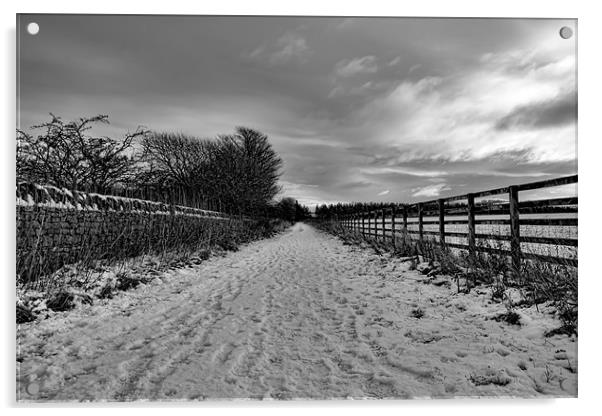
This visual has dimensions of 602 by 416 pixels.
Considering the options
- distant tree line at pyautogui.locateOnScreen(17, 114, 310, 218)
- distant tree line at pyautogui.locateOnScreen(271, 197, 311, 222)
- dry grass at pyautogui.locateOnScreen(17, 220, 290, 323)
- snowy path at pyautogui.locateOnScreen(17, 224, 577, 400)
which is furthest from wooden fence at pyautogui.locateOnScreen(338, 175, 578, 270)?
dry grass at pyautogui.locateOnScreen(17, 220, 290, 323)

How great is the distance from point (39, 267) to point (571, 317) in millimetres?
5291

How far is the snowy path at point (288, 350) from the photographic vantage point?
2.15 metres

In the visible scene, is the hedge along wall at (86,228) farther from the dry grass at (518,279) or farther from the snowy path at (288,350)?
the dry grass at (518,279)

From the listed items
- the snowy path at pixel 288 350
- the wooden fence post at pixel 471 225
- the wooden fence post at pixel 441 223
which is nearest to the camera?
the snowy path at pixel 288 350

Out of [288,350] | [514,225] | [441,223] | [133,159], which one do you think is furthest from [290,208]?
[288,350]

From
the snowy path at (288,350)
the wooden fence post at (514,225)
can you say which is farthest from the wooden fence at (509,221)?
the snowy path at (288,350)

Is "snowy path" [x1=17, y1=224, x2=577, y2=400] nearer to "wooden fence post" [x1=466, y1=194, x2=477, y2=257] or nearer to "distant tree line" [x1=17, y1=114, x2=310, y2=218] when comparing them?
"wooden fence post" [x1=466, y1=194, x2=477, y2=257]

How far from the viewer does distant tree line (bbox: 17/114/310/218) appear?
3.48 m

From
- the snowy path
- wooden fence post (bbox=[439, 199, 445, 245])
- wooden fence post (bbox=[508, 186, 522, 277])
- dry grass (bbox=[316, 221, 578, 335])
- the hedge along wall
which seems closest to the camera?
the snowy path

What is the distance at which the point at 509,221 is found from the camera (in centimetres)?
472

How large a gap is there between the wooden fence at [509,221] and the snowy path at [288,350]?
3.08 ft

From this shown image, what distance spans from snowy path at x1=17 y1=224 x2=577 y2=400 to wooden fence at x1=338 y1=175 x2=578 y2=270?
0.94 m

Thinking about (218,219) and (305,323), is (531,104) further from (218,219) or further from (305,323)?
(218,219)
